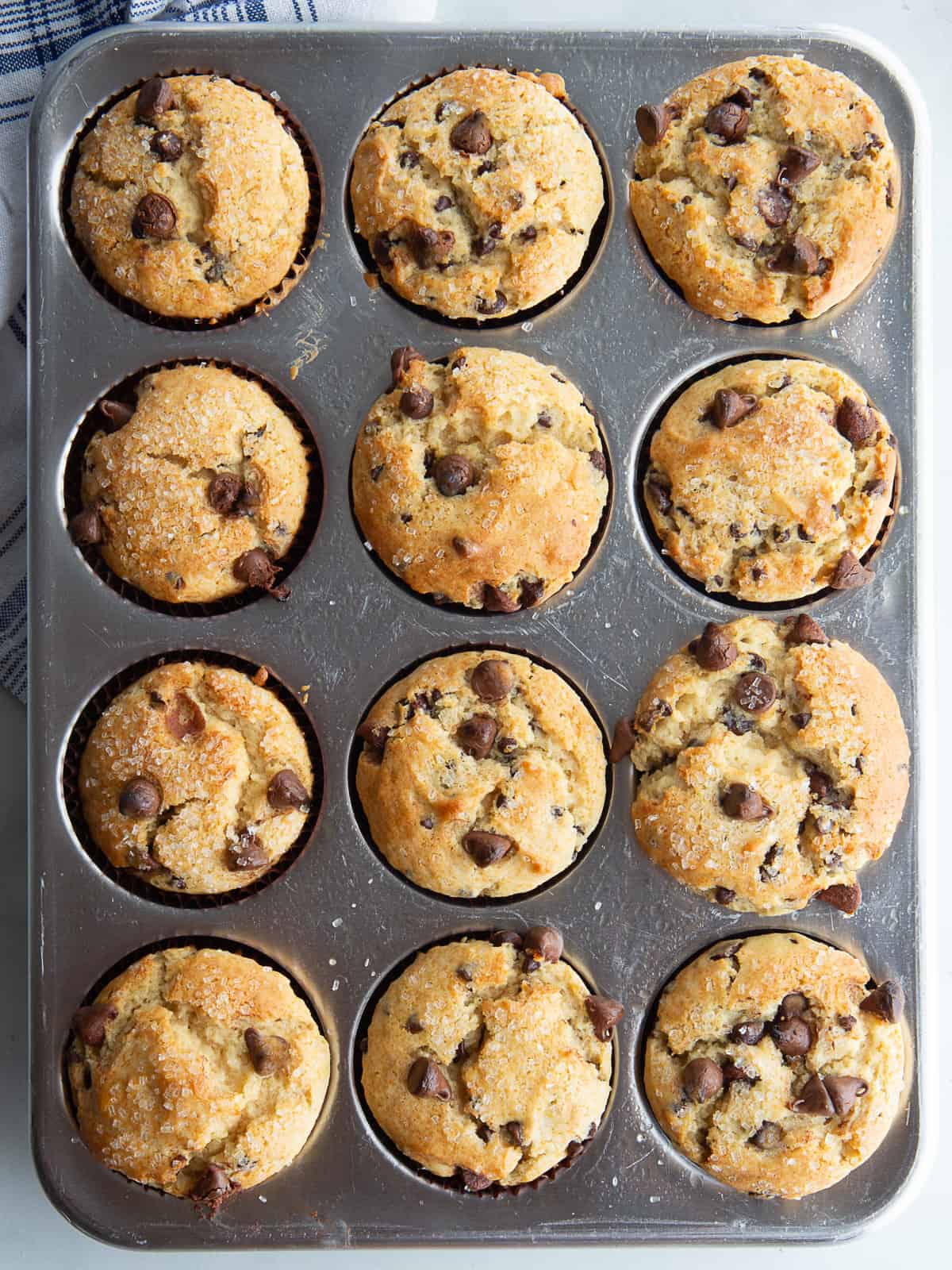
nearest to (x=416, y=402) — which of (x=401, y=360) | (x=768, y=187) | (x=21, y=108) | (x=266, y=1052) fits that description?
(x=401, y=360)

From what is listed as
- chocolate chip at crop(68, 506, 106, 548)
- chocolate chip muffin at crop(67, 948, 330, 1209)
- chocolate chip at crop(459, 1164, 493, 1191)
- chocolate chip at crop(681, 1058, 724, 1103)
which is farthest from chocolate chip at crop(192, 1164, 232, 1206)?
chocolate chip at crop(68, 506, 106, 548)

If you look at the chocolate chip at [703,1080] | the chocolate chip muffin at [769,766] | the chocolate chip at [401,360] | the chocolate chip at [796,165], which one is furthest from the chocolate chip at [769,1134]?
the chocolate chip at [796,165]

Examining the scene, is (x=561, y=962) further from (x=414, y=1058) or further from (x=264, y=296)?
(x=264, y=296)

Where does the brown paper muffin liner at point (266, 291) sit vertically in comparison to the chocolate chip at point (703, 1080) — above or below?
above

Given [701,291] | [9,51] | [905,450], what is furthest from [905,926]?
[9,51]

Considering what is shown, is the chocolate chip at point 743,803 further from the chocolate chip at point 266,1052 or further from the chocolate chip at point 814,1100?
the chocolate chip at point 266,1052
